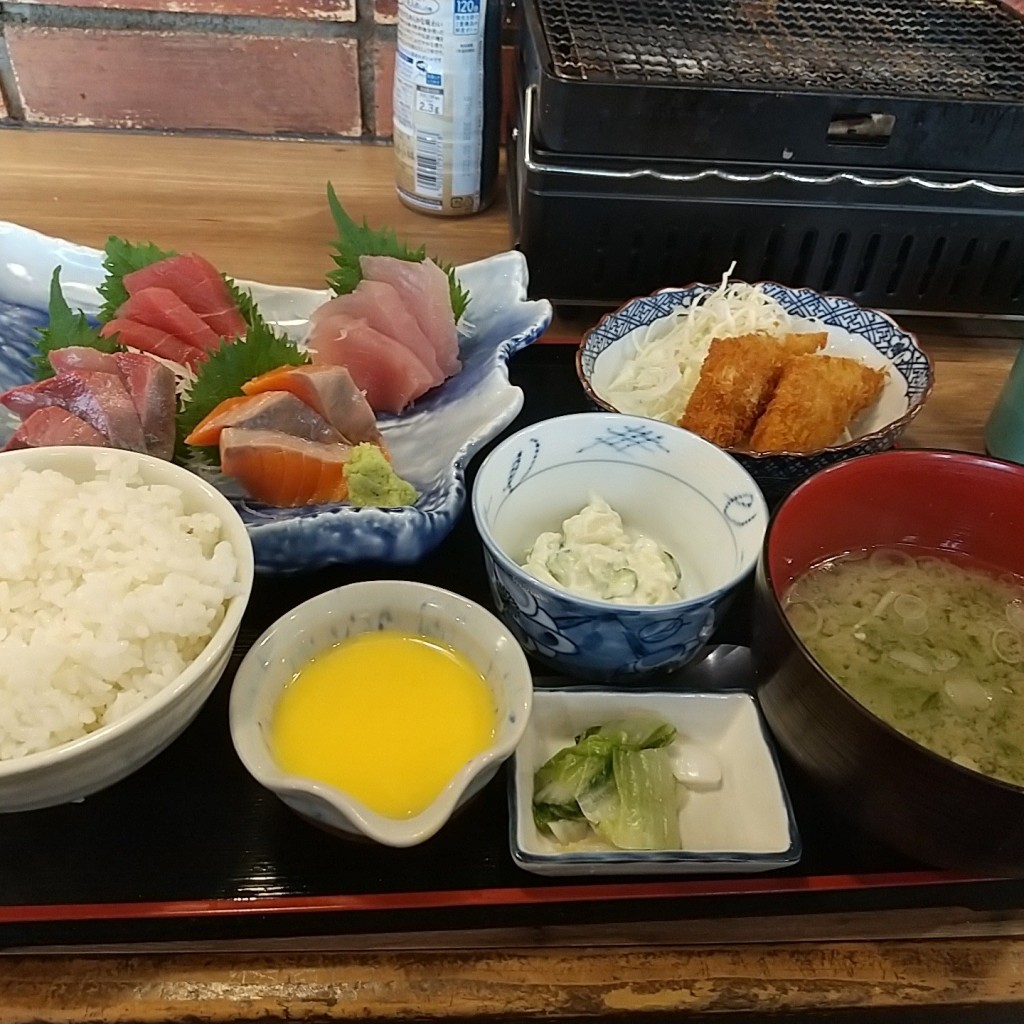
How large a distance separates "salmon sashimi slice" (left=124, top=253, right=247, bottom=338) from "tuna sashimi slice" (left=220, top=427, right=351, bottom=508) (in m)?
0.32

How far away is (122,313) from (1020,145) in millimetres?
1436

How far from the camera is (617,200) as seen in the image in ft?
4.80

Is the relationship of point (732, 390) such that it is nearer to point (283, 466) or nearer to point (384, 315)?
point (384, 315)

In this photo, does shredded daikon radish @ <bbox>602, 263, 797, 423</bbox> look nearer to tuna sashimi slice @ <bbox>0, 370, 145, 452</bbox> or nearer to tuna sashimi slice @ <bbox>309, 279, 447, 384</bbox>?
tuna sashimi slice @ <bbox>309, 279, 447, 384</bbox>

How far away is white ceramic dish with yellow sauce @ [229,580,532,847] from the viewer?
2.61 feet

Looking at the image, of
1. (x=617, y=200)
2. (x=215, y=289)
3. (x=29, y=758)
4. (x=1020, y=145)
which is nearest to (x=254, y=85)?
(x=215, y=289)

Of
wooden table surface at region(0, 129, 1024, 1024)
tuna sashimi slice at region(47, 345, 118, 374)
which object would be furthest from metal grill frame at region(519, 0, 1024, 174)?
wooden table surface at region(0, 129, 1024, 1024)

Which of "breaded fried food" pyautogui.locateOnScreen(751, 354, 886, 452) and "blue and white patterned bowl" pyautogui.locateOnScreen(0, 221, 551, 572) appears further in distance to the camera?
"breaded fried food" pyautogui.locateOnScreen(751, 354, 886, 452)

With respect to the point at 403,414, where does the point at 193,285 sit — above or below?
above

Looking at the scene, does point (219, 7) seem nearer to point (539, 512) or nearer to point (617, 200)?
point (617, 200)

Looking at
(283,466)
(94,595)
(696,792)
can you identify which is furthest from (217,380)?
(696,792)

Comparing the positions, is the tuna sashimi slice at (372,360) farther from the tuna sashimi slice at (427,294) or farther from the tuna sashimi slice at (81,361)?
the tuna sashimi slice at (81,361)

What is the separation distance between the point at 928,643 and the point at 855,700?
0.29 meters

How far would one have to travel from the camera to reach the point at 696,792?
96cm
